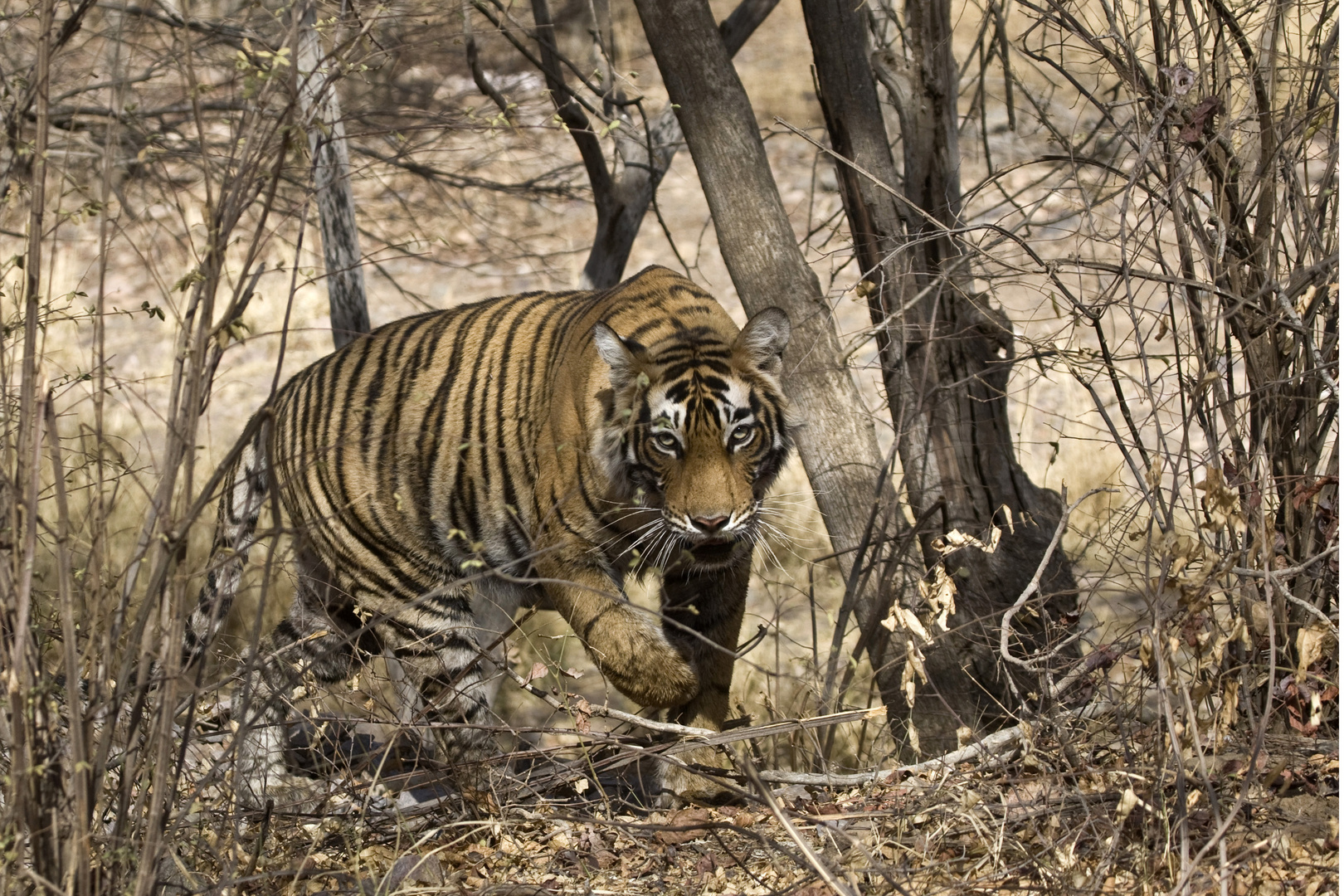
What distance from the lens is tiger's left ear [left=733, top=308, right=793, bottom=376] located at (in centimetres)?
414

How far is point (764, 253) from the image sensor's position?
483cm

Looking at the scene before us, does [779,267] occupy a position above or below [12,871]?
above

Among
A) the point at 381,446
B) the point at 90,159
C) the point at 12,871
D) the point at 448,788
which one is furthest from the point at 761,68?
the point at 12,871

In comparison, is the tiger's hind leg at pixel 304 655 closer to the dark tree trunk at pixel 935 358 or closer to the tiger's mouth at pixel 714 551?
the tiger's mouth at pixel 714 551

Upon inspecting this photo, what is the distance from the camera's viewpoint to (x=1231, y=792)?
3.06 metres

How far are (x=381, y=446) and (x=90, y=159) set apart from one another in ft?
8.26

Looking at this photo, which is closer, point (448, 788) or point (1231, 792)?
point (1231, 792)

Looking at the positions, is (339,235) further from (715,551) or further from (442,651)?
(715,551)

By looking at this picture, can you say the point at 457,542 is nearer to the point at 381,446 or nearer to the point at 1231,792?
the point at 381,446

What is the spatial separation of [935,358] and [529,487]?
5.11 ft

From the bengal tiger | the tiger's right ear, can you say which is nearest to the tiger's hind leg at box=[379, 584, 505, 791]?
the bengal tiger

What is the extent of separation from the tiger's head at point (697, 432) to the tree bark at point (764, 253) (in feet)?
1.34

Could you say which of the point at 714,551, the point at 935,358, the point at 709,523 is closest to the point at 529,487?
the point at 714,551

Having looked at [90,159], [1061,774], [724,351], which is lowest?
[1061,774]
